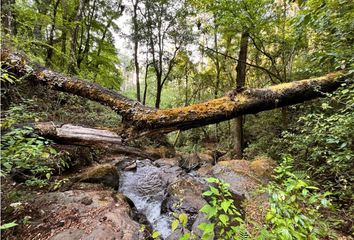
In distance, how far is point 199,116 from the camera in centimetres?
400

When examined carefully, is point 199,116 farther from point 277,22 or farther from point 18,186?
point 277,22

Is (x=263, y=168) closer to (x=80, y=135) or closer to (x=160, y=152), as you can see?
(x=80, y=135)

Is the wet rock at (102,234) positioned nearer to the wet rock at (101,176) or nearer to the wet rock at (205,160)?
the wet rock at (101,176)

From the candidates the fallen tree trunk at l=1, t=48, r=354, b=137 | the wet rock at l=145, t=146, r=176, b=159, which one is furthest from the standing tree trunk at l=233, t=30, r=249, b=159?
the fallen tree trunk at l=1, t=48, r=354, b=137

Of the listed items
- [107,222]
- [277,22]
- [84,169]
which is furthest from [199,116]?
[277,22]

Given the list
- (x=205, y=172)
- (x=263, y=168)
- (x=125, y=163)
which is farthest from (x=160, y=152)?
(x=263, y=168)

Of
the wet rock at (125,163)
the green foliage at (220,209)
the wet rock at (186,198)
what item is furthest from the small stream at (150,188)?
Answer: the green foliage at (220,209)

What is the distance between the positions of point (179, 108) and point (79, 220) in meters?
2.51

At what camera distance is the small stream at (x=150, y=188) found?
5.06m

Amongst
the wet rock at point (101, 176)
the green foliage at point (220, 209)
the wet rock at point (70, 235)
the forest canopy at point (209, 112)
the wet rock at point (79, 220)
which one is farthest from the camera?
the wet rock at point (101, 176)

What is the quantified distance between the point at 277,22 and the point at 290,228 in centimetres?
676

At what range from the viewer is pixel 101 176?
18.8ft

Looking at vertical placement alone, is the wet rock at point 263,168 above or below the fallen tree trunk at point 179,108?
below

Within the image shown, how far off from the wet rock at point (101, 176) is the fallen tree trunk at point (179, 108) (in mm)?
2199
